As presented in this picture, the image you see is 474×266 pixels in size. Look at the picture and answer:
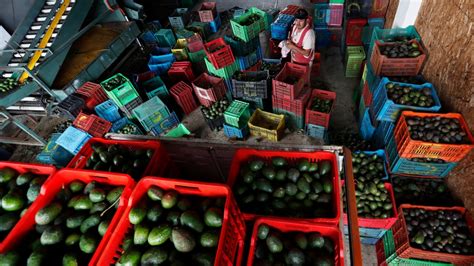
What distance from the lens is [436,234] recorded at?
3.08m

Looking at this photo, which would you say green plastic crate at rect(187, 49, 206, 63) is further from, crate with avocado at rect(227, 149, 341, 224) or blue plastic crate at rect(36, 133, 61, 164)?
crate with avocado at rect(227, 149, 341, 224)

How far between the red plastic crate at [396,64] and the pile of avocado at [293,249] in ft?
10.7

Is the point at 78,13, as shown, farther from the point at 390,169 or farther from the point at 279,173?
the point at 390,169

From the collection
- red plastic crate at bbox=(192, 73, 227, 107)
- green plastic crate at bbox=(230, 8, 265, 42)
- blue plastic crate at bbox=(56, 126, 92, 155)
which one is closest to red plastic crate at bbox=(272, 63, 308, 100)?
red plastic crate at bbox=(192, 73, 227, 107)

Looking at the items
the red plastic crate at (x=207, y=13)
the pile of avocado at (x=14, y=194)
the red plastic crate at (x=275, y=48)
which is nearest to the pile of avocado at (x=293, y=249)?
the pile of avocado at (x=14, y=194)

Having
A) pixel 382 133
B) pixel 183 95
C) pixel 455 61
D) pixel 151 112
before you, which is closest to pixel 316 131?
pixel 382 133

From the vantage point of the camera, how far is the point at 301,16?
15.8 ft

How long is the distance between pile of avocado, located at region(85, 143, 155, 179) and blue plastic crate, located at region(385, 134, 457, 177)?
326cm

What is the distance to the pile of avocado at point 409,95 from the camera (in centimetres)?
345

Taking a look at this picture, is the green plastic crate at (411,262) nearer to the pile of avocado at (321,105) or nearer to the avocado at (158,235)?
the pile of avocado at (321,105)

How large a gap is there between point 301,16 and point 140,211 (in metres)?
4.56

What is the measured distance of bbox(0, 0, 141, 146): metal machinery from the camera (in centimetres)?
524

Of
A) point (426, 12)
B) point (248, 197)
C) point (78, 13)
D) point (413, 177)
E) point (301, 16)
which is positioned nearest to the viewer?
point (248, 197)

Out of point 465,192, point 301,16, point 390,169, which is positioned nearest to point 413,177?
point 390,169
